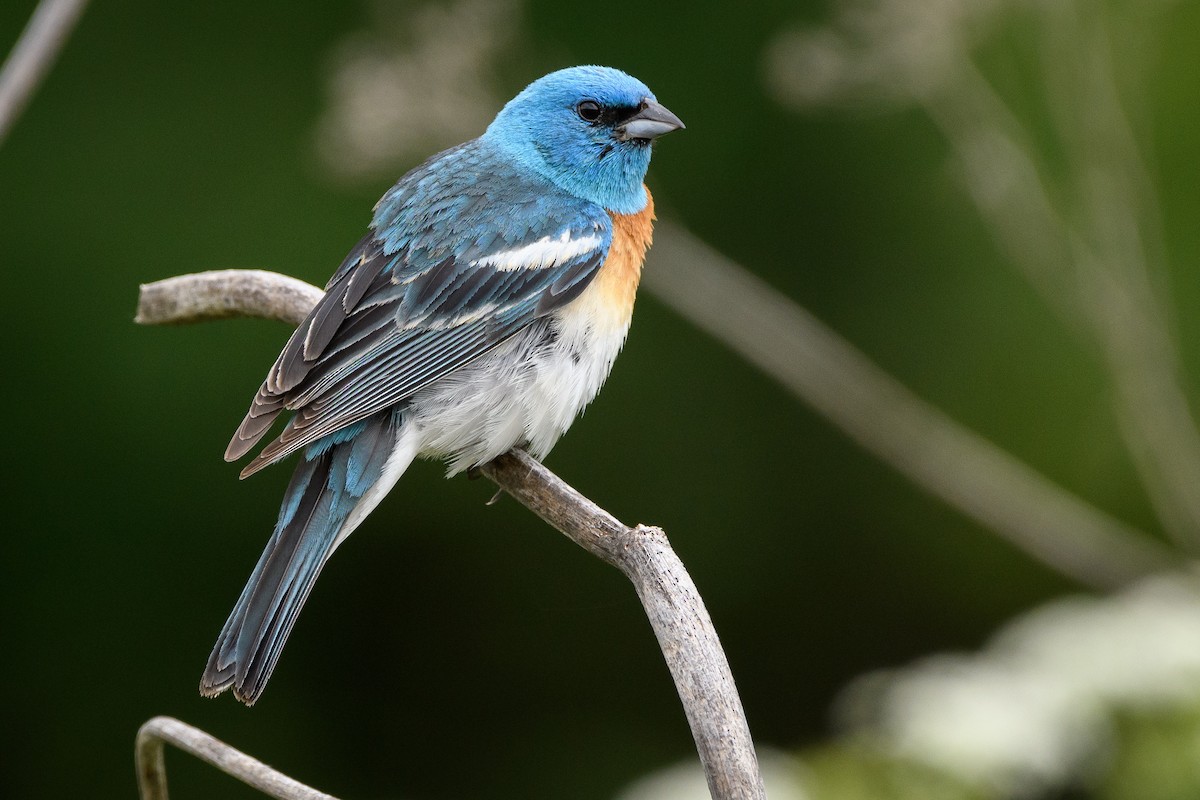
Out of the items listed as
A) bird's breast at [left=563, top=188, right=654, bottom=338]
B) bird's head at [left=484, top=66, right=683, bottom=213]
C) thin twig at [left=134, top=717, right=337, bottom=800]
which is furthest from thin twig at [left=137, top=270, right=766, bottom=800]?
bird's head at [left=484, top=66, right=683, bottom=213]

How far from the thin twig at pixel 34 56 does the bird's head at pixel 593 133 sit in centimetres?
117

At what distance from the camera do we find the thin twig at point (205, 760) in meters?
1.91

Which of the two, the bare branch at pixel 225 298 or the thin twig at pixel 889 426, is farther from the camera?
the thin twig at pixel 889 426

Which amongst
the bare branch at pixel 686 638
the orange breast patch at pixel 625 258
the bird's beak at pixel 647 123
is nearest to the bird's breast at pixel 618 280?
the orange breast patch at pixel 625 258

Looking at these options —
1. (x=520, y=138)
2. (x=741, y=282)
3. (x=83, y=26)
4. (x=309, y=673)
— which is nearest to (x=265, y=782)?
(x=520, y=138)

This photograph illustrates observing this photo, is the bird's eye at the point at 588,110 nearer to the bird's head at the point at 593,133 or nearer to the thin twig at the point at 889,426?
the bird's head at the point at 593,133

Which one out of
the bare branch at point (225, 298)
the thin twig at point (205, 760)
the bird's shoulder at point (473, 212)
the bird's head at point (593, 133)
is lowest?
the thin twig at point (205, 760)

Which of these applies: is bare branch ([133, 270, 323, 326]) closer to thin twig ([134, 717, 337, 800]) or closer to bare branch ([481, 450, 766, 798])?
bare branch ([481, 450, 766, 798])

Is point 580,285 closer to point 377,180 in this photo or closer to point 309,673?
point 377,180

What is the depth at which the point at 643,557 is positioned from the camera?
2125mm

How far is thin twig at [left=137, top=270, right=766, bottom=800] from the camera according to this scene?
179 cm

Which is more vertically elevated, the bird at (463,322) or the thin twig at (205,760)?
the bird at (463,322)

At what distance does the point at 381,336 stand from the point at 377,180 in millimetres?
1500

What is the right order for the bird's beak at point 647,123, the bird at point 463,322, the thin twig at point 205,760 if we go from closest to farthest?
the thin twig at point 205,760 → the bird at point 463,322 → the bird's beak at point 647,123
